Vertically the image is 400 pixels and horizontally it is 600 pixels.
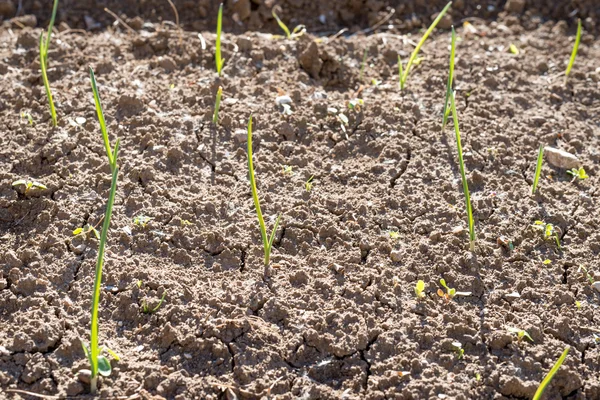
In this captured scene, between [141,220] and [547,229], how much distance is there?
4.90ft

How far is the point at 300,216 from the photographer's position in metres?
2.80

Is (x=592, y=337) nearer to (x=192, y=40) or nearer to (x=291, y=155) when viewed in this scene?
(x=291, y=155)

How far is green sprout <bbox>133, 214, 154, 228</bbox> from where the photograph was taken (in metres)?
2.73

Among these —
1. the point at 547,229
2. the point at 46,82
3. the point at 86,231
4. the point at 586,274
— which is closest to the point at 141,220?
the point at 86,231

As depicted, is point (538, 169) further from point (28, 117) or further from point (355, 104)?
point (28, 117)

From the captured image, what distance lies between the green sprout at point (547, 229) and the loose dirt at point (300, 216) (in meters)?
0.02

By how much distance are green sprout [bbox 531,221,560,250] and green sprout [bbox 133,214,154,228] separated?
4.67 feet

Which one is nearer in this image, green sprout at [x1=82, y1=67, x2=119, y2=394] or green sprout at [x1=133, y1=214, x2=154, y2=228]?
green sprout at [x1=82, y1=67, x2=119, y2=394]

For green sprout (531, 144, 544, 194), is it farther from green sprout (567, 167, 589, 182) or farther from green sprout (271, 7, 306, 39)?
green sprout (271, 7, 306, 39)

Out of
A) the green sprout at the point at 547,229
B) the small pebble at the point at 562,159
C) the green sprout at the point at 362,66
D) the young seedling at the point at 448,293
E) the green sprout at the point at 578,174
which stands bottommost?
the young seedling at the point at 448,293

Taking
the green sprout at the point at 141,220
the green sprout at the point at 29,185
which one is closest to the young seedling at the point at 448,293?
the green sprout at the point at 141,220

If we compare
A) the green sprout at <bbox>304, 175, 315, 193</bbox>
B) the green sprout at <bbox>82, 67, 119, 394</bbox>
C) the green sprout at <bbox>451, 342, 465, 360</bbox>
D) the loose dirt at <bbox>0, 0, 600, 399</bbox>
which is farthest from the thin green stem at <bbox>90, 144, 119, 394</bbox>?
the green sprout at <bbox>451, 342, 465, 360</bbox>

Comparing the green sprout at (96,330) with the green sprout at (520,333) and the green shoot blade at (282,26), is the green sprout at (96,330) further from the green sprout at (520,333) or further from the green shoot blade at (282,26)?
the green shoot blade at (282,26)

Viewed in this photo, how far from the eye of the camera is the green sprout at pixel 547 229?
2.76m
